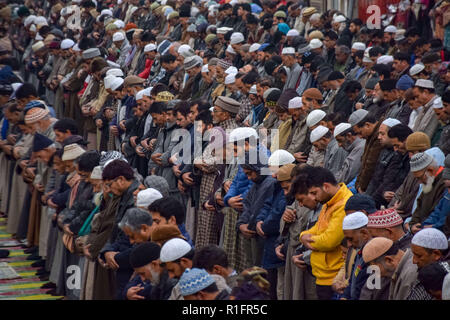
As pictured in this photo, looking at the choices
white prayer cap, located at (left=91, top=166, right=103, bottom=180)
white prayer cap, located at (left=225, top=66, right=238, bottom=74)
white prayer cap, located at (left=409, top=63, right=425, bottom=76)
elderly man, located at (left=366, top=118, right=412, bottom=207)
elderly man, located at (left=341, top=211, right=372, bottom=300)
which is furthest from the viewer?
white prayer cap, located at (left=225, top=66, right=238, bottom=74)

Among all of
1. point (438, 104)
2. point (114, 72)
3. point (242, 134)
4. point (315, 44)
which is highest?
point (438, 104)

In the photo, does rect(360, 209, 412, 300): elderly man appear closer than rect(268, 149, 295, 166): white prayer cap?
Yes

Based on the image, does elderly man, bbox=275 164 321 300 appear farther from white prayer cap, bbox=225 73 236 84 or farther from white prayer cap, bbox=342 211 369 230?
white prayer cap, bbox=225 73 236 84

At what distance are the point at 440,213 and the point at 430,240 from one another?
1.26 m

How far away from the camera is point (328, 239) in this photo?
7.05m

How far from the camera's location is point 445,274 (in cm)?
584

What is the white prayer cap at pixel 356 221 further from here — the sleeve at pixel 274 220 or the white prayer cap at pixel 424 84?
the white prayer cap at pixel 424 84

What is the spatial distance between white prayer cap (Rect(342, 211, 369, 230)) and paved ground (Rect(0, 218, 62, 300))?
12.8 ft

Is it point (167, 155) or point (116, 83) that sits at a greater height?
point (116, 83)

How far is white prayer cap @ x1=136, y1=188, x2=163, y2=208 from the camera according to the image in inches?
295

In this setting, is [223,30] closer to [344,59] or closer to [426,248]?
[344,59]

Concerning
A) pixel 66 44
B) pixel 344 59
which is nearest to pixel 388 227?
pixel 344 59

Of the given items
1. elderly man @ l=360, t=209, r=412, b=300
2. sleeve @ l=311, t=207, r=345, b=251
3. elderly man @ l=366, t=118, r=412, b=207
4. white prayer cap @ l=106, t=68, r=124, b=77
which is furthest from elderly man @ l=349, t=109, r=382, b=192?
white prayer cap @ l=106, t=68, r=124, b=77

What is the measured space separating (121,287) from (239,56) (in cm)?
811
